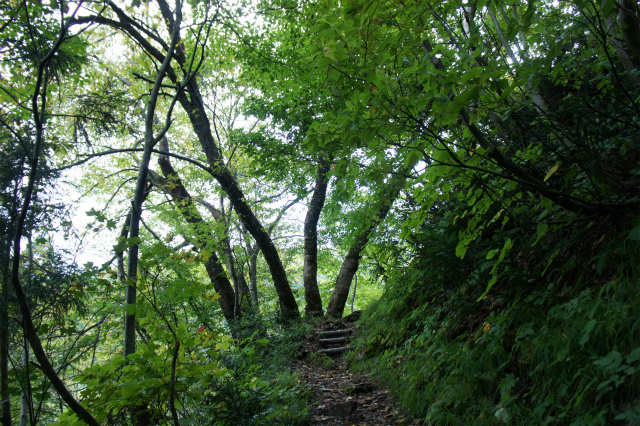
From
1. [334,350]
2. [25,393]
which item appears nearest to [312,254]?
[334,350]

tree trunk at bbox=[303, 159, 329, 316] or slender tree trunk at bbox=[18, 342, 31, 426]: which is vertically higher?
tree trunk at bbox=[303, 159, 329, 316]

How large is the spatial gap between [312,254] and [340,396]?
5.47m

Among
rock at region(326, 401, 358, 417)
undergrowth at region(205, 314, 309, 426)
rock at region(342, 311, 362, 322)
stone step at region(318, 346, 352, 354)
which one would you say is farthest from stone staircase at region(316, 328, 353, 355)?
rock at region(326, 401, 358, 417)

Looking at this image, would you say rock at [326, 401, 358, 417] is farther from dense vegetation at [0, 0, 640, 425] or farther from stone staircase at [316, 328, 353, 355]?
stone staircase at [316, 328, 353, 355]

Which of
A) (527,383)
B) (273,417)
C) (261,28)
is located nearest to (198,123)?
(261,28)

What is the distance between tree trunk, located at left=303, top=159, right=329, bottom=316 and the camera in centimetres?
935

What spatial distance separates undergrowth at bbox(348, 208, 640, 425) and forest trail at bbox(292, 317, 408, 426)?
0.71ft

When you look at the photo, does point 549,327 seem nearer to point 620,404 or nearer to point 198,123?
point 620,404

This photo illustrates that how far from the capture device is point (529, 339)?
2508mm

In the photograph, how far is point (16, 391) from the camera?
2078 mm

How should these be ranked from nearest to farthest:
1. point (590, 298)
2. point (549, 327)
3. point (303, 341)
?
point (590, 298) < point (549, 327) < point (303, 341)

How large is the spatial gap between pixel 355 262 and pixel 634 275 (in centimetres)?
735

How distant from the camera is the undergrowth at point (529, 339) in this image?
1.88 m

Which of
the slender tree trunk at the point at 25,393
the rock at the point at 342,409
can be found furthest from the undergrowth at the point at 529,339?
the slender tree trunk at the point at 25,393
